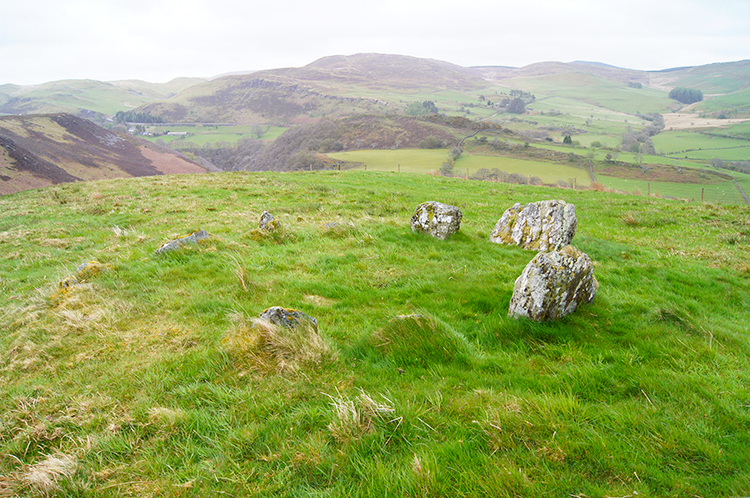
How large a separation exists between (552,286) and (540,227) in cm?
550

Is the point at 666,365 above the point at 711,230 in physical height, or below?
above

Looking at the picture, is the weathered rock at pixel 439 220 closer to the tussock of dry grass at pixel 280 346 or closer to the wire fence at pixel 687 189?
the tussock of dry grass at pixel 280 346

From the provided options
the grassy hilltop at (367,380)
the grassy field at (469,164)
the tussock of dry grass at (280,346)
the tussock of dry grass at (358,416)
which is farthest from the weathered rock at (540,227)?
the grassy field at (469,164)

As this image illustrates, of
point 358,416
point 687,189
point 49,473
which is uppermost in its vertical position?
point 358,416

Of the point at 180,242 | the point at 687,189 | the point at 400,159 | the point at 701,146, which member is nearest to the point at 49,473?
the point at 180,242

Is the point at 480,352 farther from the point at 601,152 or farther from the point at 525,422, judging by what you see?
the point at 601,152

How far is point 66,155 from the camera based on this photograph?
224ft

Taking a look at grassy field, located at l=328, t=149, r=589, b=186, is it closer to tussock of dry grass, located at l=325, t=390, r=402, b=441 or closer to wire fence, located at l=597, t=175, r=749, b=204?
wire fence, located at l=597, t=175, r=749, b=204

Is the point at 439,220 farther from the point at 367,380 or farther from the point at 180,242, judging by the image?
the point at 180,242

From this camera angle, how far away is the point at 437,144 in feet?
368

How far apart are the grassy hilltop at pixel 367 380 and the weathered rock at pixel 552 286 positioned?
267 millimetres

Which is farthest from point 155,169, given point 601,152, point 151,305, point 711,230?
point 601,152

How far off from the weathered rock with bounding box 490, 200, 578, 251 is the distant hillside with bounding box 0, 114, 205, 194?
55.9 meters

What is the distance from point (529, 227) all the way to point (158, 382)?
10.1 meters
